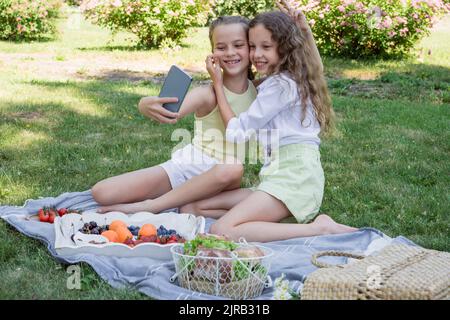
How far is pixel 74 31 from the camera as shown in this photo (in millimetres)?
16219

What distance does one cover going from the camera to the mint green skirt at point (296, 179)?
3807mm

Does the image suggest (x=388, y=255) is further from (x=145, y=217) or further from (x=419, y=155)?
(x=419, y=155)

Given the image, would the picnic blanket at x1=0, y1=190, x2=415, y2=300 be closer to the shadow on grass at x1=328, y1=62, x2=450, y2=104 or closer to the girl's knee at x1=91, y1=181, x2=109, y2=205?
the girl's knee at x1=91, y1=181, x2=109, y2=205

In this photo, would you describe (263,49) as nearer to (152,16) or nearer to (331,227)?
(331,227)

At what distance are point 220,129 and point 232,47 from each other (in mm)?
502

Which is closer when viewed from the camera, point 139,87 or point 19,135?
point 19,135

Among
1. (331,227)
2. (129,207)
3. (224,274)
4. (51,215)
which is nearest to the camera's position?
(224,274)

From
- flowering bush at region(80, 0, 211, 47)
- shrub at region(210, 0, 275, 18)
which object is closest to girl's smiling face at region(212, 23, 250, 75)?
flowering bush at region(80, 0, 211, 47)

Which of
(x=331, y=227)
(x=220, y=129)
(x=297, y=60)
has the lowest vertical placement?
(x=331, y=227)

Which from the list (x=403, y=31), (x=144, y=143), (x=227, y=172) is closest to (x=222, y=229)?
(x=227, y=172)

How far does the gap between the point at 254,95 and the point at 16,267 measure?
5.70ft

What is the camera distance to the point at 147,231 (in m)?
3.60
